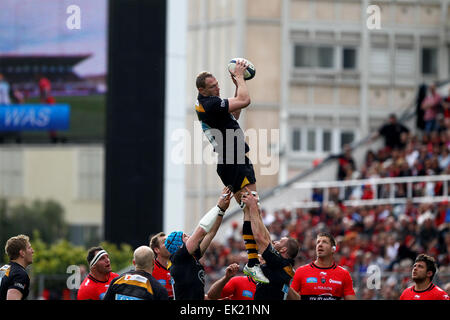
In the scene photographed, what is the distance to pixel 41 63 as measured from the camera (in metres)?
38.2

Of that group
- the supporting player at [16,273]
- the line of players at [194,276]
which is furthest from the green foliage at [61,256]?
the supporting player at [16,273]

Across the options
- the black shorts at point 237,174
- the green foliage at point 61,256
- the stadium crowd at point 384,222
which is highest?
the black shorts at point 237,174

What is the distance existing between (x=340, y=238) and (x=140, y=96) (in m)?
9.55

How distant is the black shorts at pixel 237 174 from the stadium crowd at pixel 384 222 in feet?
30.5

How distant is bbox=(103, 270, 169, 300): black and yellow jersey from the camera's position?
1311 cm

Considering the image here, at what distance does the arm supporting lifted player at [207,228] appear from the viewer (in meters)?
14.4

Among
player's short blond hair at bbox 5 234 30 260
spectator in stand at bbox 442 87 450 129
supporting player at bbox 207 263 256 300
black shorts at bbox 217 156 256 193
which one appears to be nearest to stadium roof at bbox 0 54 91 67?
spectator in stand at bbox 442 87 450 129

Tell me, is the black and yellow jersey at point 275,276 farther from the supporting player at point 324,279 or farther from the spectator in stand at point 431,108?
the spectator in stand at point 431,108

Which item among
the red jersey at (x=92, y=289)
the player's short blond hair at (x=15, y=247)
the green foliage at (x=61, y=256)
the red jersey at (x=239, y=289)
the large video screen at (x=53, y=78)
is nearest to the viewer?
the player's short blond hair at (x=15, y=247)

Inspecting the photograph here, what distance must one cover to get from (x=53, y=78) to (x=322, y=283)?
920 inches

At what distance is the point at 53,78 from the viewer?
38.0 metres

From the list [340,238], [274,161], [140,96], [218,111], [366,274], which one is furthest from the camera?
[274,161]
